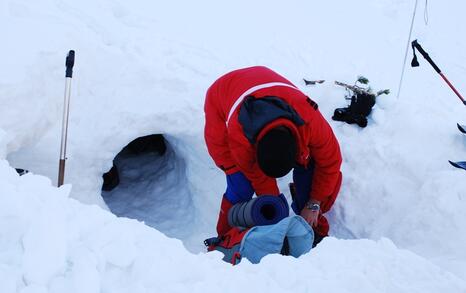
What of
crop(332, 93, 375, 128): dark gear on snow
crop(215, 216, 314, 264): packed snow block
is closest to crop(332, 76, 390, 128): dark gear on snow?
crop(332, 93, 375, 128): dark gear on snow

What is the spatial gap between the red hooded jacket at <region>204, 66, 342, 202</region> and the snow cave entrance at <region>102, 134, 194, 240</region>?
165 centimetres

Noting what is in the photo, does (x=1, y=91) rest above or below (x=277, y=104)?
below

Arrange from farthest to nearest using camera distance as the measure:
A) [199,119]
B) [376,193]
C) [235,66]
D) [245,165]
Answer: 1. [235,66]
2. [199,119]
3. [376,193]
4. [245,165]

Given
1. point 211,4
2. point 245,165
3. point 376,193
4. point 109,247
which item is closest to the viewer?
point 109,247

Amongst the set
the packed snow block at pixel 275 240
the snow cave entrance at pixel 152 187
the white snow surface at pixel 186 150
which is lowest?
the snow cave entrance at pixel 152 187

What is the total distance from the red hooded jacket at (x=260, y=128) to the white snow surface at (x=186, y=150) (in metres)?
0.72

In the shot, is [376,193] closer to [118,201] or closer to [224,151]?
[224,151]

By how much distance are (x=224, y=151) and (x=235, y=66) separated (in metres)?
1.78

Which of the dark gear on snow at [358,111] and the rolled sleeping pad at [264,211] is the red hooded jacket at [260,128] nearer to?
the rolled sleeping pad at [264,211]

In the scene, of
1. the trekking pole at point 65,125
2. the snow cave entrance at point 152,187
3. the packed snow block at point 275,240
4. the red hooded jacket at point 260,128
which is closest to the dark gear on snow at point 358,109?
the red hooded jacket at point 260,128

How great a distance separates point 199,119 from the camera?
4762mm

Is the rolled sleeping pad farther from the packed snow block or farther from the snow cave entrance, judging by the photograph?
the snow cave entrance

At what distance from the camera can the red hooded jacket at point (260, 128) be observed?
126 inches

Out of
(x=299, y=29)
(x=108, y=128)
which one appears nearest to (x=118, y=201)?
(x=108, y=128)
